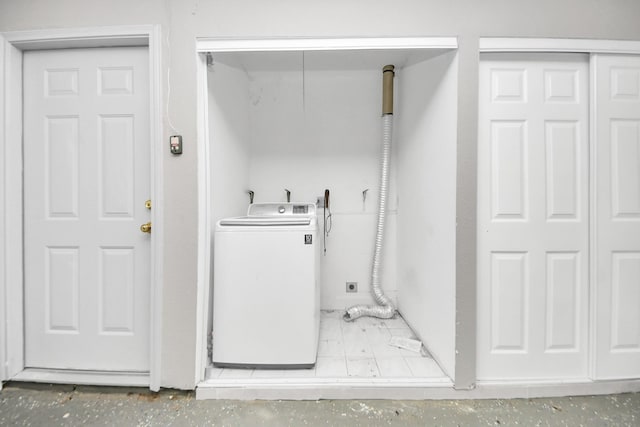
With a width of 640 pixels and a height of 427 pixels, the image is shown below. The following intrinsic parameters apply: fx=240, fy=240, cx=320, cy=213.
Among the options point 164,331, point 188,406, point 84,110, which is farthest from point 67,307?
point 84,110

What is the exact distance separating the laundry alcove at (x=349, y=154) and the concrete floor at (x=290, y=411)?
4.5 inches

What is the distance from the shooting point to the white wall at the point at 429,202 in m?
1.47

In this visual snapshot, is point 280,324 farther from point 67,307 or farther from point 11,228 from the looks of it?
point 11,228

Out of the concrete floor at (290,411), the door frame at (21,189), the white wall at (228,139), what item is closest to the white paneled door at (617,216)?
the concrete floor at (290,411)

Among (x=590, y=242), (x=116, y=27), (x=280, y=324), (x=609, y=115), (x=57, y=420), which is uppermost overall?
(x=116, y=27)

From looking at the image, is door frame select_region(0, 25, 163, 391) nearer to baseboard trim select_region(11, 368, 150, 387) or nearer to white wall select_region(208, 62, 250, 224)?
baseboard trim select_region(11, 368, 150, 387)

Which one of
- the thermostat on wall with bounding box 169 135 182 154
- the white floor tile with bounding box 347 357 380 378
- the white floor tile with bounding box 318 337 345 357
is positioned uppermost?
the thermostat on wall with bounding box 169 135 182 154

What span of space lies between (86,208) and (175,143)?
772mm

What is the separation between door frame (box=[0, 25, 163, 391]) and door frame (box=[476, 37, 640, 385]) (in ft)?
6.27

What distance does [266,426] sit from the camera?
1.25m

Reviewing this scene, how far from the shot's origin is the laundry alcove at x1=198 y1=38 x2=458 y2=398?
1478mm

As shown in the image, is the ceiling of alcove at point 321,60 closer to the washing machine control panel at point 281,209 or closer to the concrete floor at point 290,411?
the washing machine control panel at point 281,209

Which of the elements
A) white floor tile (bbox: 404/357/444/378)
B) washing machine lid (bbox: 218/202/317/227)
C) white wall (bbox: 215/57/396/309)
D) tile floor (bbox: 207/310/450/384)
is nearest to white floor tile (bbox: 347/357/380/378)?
tile floor (bbox: 207/310/450/384)

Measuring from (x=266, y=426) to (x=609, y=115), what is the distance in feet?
8.63
